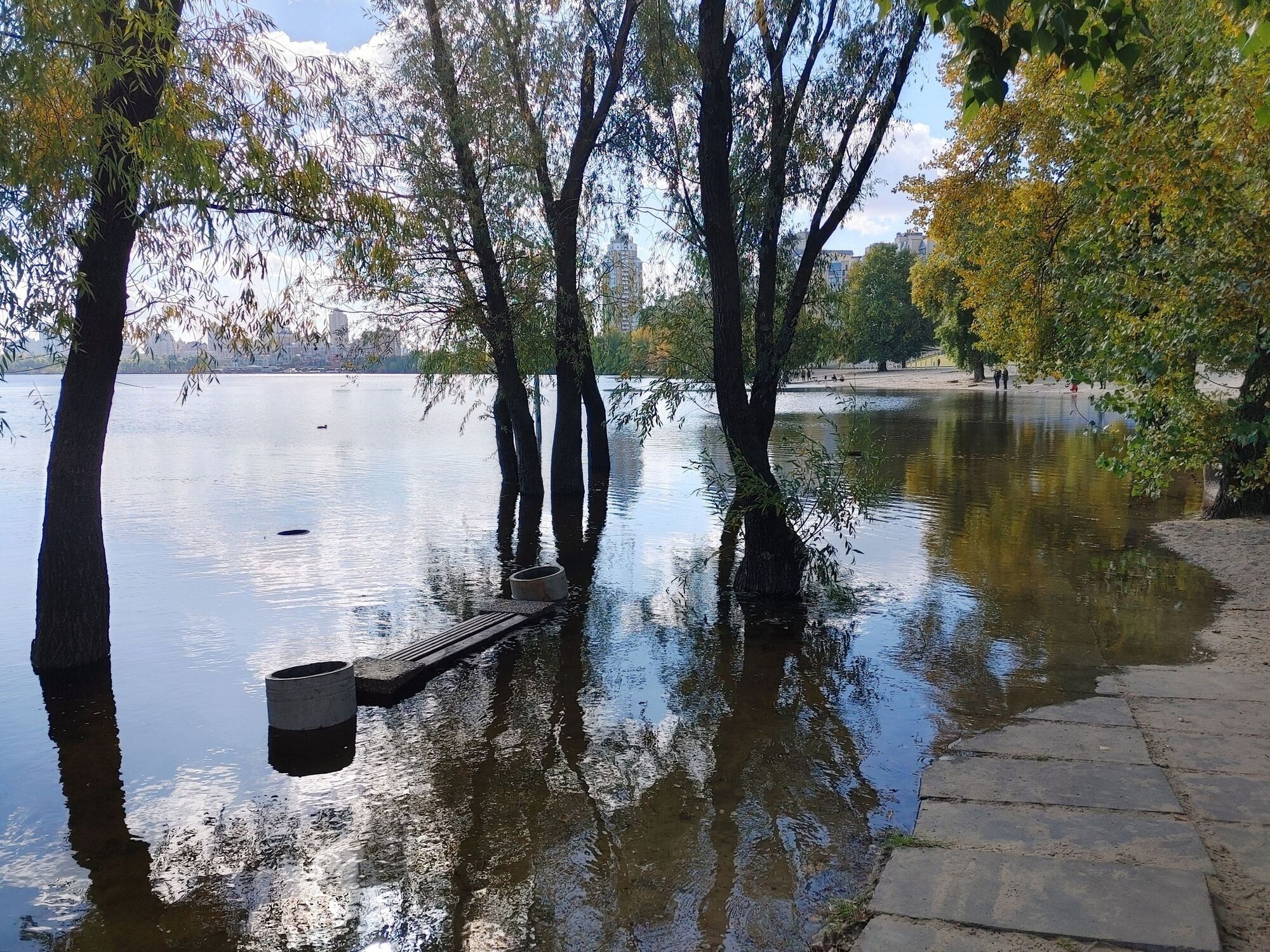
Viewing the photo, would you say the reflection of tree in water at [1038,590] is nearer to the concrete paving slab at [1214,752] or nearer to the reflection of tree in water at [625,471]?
the concrete paving slab at [1214,752]

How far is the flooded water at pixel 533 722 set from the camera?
4.75 m

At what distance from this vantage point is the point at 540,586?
431 inches

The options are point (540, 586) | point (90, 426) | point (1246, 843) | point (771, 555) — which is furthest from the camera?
point (771, 555)

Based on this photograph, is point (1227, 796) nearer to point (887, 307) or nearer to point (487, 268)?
point (487, 268)

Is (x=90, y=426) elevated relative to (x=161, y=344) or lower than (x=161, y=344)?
lower

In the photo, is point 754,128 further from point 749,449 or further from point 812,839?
point 812,839

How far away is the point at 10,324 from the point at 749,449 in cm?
720

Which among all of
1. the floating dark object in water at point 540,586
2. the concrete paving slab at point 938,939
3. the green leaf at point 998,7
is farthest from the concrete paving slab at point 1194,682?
the floating dark object in water at point 540,586

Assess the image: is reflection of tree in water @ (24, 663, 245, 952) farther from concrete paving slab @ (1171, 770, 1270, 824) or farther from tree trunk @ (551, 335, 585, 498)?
tree trunk @ (551, 335, 585, 498)

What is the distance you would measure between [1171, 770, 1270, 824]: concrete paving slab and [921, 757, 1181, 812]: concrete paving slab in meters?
0.12

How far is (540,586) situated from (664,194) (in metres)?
6.09

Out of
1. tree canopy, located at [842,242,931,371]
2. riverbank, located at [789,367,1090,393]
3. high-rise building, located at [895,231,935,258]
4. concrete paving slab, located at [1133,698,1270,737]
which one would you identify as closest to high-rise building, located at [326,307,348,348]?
concrete paving slab, located at [1133,698,1270,737]

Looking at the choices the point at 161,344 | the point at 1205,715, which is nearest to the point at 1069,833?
the point at 1205,715

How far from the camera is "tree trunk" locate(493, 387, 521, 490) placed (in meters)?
21.3
